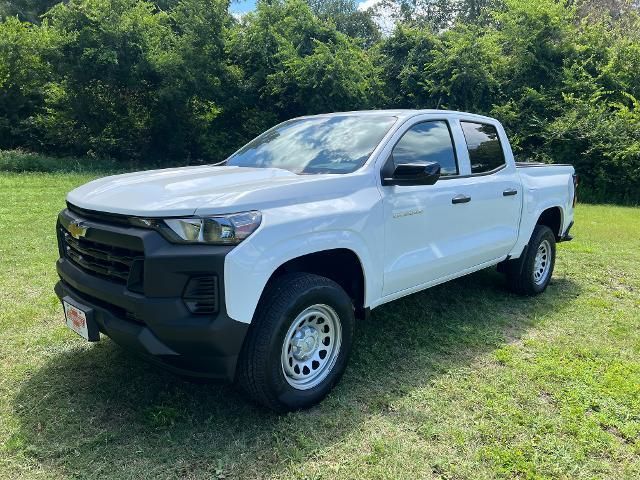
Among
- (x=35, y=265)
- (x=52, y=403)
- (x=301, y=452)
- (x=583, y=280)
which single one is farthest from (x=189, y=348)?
(x=583, y=280)

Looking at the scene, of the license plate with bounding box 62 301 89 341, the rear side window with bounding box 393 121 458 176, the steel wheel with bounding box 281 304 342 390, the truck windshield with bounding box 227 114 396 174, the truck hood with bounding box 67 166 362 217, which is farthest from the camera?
the rear side window with bounding box 393 121 458 176

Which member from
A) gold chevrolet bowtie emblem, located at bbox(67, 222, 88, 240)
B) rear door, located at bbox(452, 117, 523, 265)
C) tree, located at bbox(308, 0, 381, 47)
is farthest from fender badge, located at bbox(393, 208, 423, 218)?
tree, located at bbox(308, 0, 381, 47)

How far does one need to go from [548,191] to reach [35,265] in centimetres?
569

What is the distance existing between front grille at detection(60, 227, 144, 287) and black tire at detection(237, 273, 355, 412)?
2.31 ft

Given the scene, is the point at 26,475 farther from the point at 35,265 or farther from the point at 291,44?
the point at 291,44

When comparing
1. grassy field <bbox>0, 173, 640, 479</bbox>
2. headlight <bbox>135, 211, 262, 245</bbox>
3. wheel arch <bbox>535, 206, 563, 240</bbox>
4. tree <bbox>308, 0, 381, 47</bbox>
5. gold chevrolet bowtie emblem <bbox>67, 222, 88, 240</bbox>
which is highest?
tree <bbox>308, 0, 381, 47</bbox>

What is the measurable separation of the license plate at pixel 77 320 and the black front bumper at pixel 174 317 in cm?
24

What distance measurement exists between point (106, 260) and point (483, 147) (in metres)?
3.47

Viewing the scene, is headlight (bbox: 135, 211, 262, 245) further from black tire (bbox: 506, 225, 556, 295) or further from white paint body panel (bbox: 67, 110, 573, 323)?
black tire (bbox: 506, 225, 556, 295)

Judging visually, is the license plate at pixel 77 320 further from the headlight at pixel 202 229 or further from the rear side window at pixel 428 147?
the rear side window at pixel 428 147

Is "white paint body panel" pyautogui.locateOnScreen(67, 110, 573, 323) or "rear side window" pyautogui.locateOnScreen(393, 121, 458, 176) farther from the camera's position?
"rear side window" pyautogui.locateOnScreen(393, 121, 458, 176)

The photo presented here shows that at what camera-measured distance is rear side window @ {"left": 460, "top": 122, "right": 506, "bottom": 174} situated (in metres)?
4.70

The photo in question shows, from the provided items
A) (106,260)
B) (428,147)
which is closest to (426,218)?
(428,147)

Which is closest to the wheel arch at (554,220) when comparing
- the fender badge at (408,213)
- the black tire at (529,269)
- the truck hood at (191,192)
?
the black tire at (529,269)
